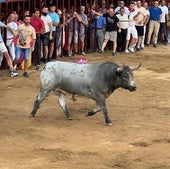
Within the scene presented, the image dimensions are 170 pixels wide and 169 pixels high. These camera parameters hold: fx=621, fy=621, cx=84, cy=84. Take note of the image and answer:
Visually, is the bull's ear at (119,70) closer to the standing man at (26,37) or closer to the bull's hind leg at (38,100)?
the bull's hind leg at (38,100)

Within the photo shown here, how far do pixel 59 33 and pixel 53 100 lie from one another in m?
5.27

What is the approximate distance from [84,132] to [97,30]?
926 cm

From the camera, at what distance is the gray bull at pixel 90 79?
12000mm

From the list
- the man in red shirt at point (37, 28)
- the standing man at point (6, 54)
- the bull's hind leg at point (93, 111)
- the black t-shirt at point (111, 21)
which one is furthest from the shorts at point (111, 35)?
the bull's hind leg at point (93, 111)

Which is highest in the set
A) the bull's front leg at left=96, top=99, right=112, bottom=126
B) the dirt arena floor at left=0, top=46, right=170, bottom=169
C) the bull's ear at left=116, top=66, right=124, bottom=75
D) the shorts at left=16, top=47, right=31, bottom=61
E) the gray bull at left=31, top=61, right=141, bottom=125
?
the bull's ear at left=116, top=66, right=124, bottom=75

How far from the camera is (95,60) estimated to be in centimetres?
1936

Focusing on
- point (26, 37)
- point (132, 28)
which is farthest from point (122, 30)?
point (26, 37)

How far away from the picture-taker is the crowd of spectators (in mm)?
16531

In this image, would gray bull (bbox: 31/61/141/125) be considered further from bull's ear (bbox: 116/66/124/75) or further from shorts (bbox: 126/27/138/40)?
shorts (bbox: 126/27/138/40)

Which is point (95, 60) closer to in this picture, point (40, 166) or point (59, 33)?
point (59, 33)

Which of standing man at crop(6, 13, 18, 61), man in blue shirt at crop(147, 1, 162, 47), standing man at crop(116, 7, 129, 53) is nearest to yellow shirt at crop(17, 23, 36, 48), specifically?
standing man at crop(6, 13, 18, 61)

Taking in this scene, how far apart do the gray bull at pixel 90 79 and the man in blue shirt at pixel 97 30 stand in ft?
26.3

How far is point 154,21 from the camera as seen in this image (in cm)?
2236

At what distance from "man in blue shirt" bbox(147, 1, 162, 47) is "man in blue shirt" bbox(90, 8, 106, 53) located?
253 cm
